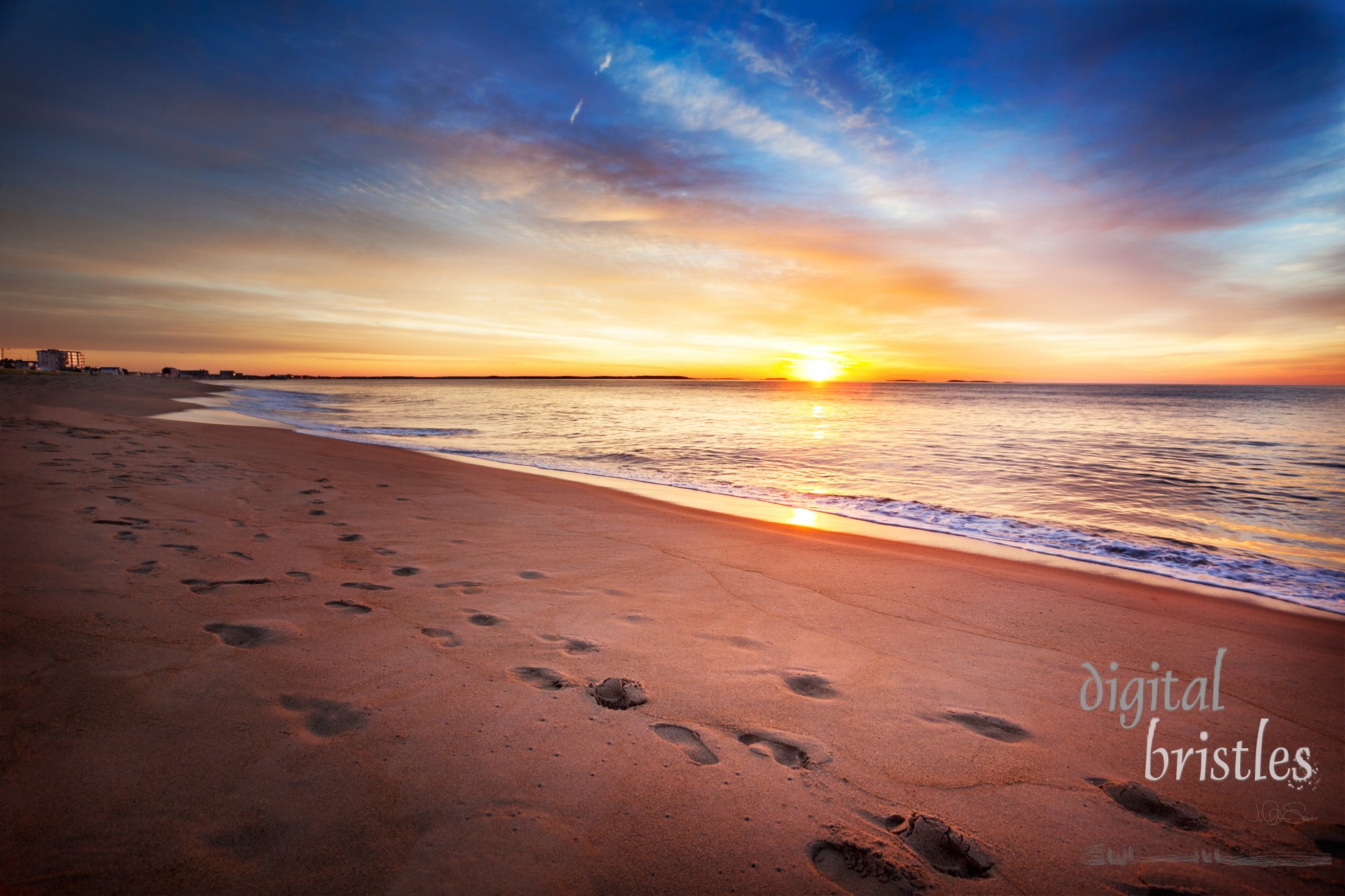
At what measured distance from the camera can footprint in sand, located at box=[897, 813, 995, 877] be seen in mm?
1953

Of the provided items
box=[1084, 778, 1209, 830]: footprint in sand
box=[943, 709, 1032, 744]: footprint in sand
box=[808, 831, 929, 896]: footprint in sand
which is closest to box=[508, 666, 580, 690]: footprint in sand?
box=[808, 831, 929, 896]: footprint in sand

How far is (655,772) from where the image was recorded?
2.33 metres

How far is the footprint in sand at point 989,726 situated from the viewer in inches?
108

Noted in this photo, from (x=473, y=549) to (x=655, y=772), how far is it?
11.9ft

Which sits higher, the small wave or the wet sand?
the small wave

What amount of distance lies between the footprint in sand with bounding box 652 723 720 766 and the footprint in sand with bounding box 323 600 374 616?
2.32 m

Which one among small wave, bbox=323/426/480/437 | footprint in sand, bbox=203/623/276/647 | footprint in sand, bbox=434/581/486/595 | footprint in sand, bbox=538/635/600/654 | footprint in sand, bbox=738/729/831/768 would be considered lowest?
footprint in sand, bbox=738/729/831/768

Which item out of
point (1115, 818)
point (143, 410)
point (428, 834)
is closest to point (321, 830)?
point (428, 834)

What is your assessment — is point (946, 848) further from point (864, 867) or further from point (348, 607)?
point (348, 607)
